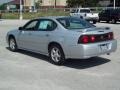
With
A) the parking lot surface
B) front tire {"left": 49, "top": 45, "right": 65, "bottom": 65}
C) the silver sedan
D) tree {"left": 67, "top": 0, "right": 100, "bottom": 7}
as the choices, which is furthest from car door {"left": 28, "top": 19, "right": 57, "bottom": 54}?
tree {"left": 67, "top": 0, "right": 100, "bottom": 7}

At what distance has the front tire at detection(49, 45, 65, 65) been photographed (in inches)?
399

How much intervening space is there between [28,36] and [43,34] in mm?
1018

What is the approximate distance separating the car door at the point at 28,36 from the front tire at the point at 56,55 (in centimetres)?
116

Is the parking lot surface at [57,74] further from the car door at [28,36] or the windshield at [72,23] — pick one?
the windshield at [72,23]

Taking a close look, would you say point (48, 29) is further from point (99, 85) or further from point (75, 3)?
point (75, 3)

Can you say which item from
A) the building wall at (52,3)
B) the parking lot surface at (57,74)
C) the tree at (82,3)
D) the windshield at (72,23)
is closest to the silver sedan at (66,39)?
the windshield at (72,23)

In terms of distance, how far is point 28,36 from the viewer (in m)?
11.7

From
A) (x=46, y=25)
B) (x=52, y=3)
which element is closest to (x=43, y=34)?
(x=46, y=25)

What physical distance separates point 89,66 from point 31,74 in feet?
6.38

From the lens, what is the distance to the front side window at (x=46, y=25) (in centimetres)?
1064

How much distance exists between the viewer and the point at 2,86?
7859mm

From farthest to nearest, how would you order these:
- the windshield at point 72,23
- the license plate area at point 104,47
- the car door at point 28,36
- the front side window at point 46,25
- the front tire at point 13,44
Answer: the front tire at point 13,44 < the car door at point 28,36 < the front side window at point 46,25 < the windshield at point 72,23 < the license plate area at point 104,47

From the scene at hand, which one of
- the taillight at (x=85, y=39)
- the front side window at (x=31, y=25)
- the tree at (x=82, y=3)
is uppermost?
the tree at (x=82, y=3)

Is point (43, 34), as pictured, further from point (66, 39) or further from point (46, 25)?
point (66, 39)
